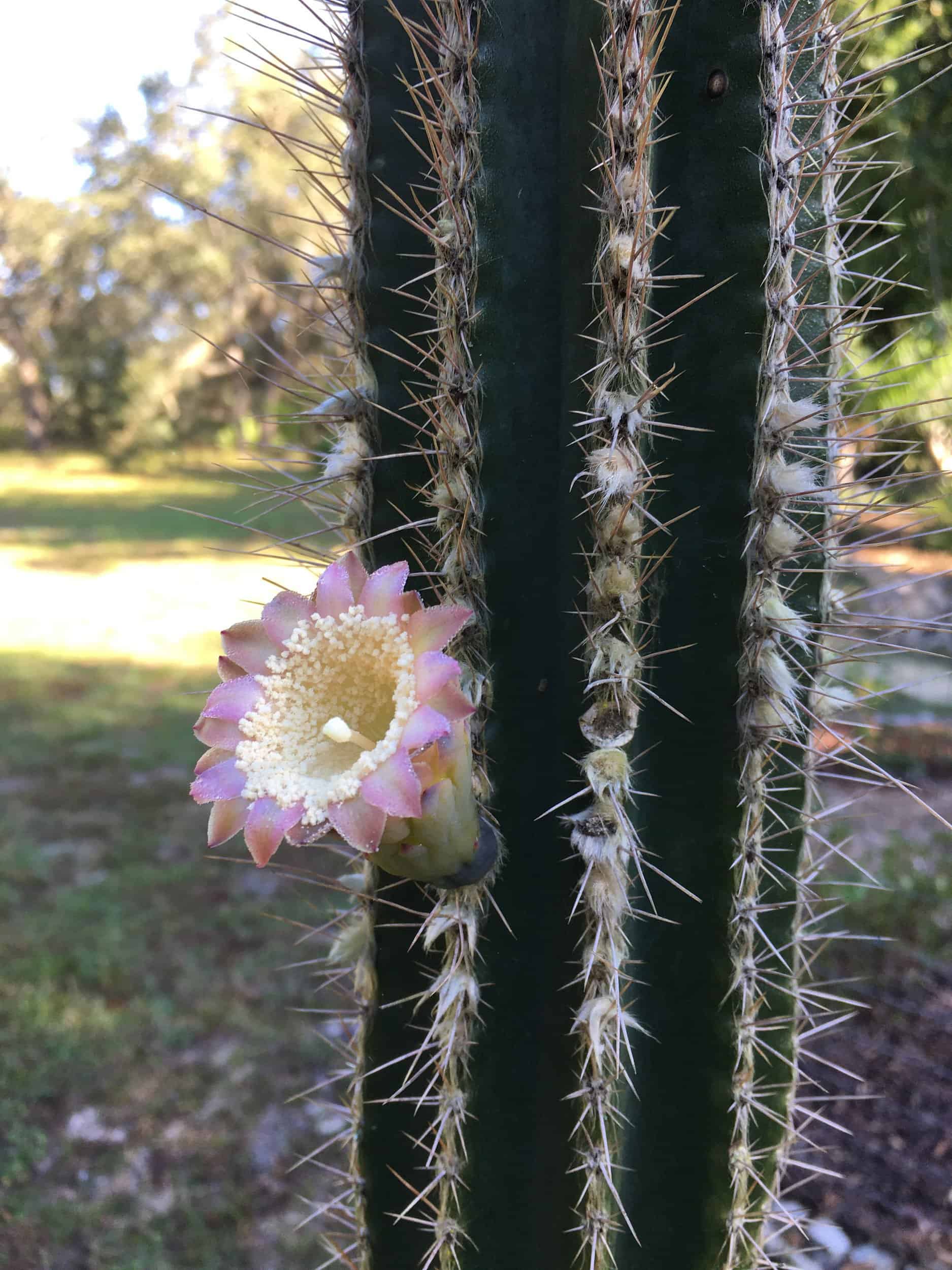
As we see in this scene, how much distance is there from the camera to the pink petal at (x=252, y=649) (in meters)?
0.83

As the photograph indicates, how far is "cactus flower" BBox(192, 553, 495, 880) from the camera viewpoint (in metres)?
0.73

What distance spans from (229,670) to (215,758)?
7cm

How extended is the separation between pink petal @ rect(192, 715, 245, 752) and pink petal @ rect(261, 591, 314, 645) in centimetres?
8

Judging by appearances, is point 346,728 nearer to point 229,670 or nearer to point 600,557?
point 229,670

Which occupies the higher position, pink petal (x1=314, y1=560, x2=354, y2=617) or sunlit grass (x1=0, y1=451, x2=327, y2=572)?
pink petal (x1=314, y1=560, x2=354, y2=617)

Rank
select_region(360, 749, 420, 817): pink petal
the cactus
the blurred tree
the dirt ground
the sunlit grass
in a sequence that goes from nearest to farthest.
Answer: select_region(360, 749, 420, 817): pink petal < the cactus < the dirt ground < the sunlit grass < the blurred tree

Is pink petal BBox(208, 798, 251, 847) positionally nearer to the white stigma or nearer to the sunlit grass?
the white stigma

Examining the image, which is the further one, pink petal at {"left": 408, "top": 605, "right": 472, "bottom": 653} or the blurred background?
the blurred background

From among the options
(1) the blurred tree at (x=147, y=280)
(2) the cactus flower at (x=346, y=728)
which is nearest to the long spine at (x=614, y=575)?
(2) the cactus flower at (x=346, y=728)

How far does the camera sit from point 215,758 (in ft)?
2.65

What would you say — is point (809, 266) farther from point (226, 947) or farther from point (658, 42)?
point (226, 947)

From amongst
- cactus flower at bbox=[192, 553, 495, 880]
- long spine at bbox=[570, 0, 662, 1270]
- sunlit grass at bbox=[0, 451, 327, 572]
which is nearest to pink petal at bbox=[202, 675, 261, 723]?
cactus flower at bbox=[192, 553, 495, 880]

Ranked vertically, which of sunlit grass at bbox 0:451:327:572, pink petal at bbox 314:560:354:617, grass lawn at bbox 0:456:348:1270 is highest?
pink petal at bbox 314:560:354:617

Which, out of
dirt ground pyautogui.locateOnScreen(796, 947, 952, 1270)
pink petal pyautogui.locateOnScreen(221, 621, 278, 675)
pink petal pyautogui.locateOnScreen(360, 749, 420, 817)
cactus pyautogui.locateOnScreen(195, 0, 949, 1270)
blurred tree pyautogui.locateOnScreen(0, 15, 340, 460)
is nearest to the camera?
pink petal pyautogui.locateOnScreen(360, 749, 420, 817)
